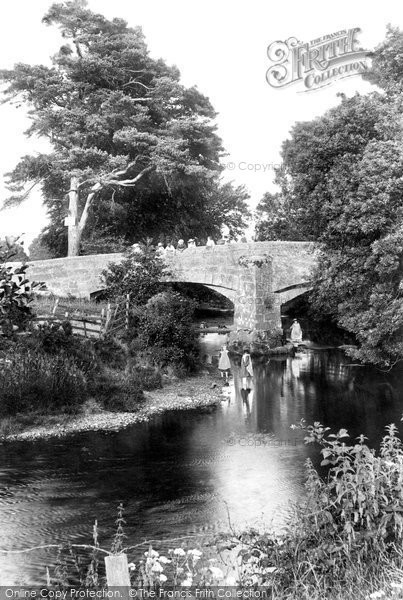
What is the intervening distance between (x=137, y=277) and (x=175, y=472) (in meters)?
14.8

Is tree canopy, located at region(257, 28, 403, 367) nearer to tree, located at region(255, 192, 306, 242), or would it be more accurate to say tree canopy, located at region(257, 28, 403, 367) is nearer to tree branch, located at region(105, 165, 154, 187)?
tree branch, located at region(105, 165, 154, 187)

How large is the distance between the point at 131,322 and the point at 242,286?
7352 mm

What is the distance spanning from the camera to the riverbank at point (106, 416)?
17.9 meters

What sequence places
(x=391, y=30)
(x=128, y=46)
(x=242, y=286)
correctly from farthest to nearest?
(x=128, y=46) → (x=242, y=286) → (x=391, y=30)

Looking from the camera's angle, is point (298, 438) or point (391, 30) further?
point (391, 30)

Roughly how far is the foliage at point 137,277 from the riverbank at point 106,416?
578cm

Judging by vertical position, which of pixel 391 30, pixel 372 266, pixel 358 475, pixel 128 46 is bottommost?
pixel 358 475

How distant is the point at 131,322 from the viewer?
26828 mm

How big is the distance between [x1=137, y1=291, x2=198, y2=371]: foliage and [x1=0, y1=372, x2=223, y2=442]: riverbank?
4.40 feet

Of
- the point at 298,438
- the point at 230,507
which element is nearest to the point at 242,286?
the point at 298,438

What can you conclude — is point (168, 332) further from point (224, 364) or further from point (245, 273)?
point (245, 273)

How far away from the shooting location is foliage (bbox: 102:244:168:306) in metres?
28.4

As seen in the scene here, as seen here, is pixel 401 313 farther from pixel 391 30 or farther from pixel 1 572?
pixel 1 572

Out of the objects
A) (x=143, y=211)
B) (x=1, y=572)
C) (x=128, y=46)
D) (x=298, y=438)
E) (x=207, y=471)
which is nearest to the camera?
(x=1, y=572)
